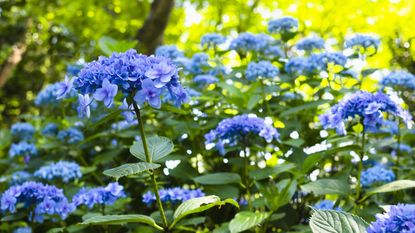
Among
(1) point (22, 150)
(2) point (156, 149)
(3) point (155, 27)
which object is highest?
(3) point (155, 27)

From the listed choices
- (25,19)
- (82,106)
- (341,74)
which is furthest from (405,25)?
(82,106)

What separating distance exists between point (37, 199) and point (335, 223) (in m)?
1.55

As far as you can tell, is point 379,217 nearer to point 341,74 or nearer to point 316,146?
point 316,146

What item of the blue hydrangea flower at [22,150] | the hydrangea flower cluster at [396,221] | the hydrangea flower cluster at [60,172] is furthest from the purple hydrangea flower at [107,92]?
the blue hydrangea flower at [22,150]

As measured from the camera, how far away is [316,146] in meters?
2.60

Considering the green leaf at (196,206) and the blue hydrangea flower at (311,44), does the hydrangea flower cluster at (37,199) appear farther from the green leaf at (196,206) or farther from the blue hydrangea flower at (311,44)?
the blue hydrangea flower at (311,44)

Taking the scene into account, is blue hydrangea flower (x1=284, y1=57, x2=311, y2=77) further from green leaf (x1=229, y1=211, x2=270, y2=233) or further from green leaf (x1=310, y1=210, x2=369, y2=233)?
green leaf (x1=310, y1=210, x2=369, y2=233)

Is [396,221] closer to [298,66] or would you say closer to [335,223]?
[335,223]

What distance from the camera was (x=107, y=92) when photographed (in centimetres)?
150

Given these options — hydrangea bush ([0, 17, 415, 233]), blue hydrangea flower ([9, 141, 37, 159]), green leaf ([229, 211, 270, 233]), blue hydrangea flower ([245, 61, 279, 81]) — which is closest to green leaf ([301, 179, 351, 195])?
hydrangea bush ([0, 17, 415, 233])

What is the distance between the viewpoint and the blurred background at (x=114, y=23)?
27.3 feet

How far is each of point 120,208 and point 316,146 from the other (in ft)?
3.54

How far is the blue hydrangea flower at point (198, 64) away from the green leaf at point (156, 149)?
62.4 inches

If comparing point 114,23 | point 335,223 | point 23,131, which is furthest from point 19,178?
point 114,23
